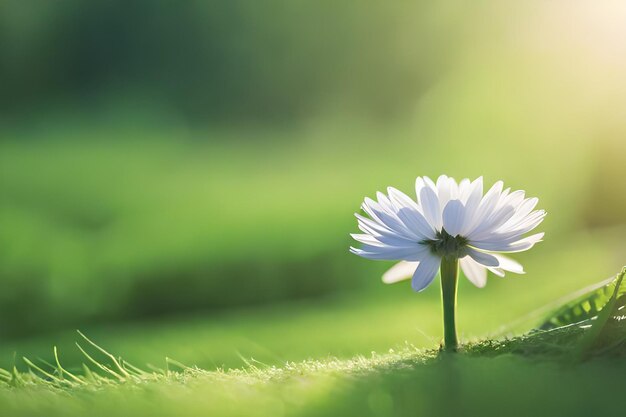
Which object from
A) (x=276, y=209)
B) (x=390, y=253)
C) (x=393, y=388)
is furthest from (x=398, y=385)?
(x=276, y=209)

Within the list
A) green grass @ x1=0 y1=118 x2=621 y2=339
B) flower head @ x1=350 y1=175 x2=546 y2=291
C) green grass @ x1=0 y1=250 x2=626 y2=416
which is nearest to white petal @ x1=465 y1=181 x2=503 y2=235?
flower head @ x1=350 y1=175 x2=546 y2=291

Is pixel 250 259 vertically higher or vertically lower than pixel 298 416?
higher

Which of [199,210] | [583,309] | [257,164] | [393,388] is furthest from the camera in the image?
[257,164]

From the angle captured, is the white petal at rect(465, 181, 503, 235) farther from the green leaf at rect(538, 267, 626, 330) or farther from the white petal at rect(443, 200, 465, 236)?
the green leaf at rect(538, 267, 626, 330)

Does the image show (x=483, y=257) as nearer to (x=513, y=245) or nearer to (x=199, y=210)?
(x=513, y=245)

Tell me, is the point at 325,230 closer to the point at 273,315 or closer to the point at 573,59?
the point at 273,315

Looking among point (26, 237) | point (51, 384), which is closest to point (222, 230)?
point (26, 237)

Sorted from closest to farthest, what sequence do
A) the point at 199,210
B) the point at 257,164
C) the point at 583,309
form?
the point at 583,309, the point at 199,210, the point at 257,164
